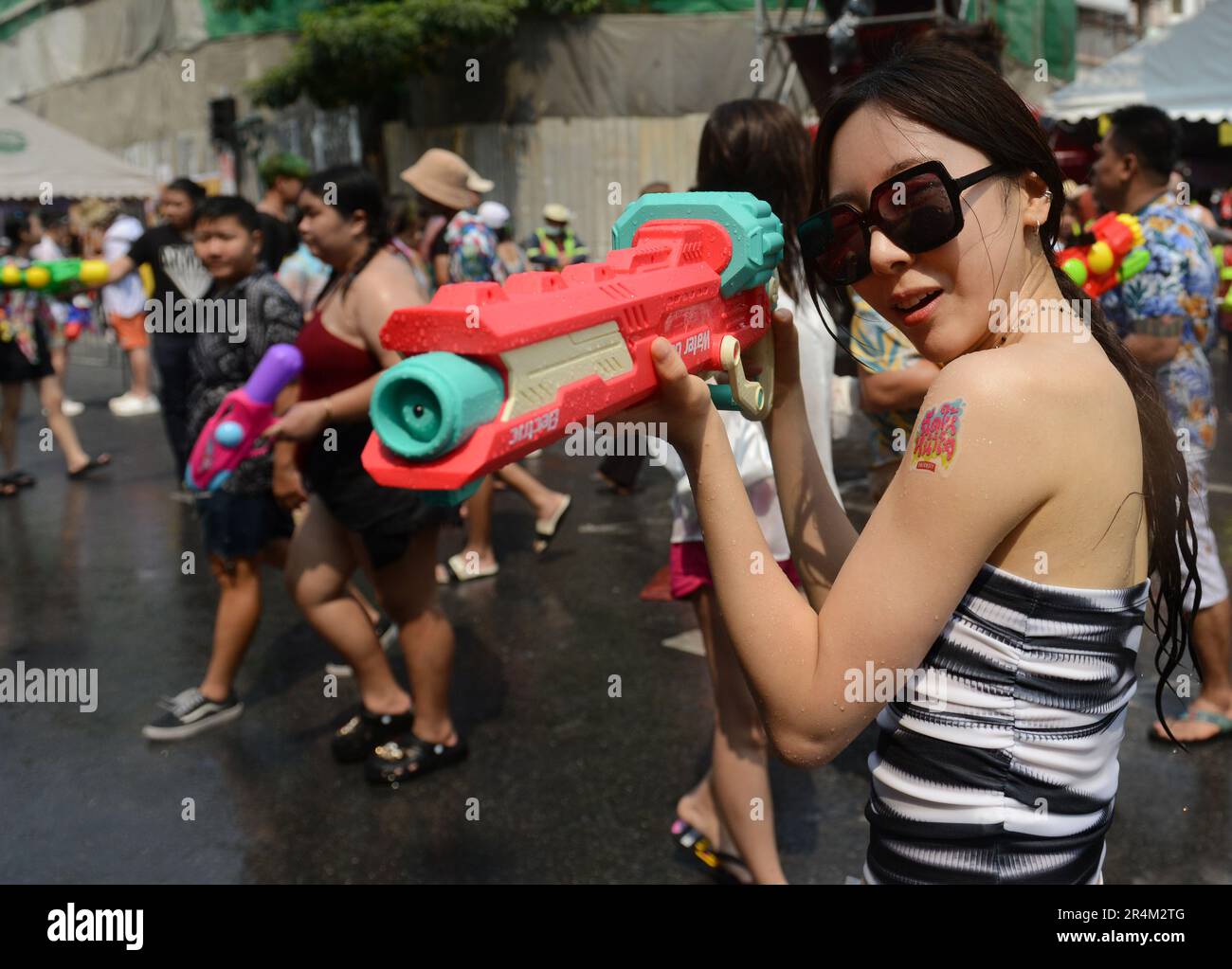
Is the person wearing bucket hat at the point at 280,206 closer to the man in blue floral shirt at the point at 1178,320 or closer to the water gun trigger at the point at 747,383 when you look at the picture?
the man in blue floral shirt at the point at 1178,320

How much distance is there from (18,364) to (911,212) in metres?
7.73

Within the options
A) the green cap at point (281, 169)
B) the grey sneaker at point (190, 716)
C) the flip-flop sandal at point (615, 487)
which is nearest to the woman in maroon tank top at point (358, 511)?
the grey sneaker at point (190, 716)

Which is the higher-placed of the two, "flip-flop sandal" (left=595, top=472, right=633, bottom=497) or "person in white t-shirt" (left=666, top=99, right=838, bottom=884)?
"person in white t-shirt" (left=666, top=99, right=838, bottom=884)

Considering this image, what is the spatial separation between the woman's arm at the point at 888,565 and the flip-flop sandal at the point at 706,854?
1.77 m

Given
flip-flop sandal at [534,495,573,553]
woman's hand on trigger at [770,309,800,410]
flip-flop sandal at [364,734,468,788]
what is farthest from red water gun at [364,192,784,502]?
flip-flop sandal at [534,495,573,553]

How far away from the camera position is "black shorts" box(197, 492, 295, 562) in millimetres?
3932

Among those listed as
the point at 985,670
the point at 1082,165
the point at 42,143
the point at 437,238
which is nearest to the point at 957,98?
the point at 985,670

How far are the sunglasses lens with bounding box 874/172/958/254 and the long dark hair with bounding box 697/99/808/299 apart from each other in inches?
51.2

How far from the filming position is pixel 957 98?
127 cm

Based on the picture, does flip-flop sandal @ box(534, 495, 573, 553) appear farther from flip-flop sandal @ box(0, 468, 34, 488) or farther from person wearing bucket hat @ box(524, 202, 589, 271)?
person wearing bucket hat @ box(524, 202, 589, 271)

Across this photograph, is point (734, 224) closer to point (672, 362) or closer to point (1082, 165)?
point (672, 362)

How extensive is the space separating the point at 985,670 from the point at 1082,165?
387 inches

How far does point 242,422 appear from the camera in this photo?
3.55m

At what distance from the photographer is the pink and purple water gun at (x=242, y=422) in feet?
11.4
